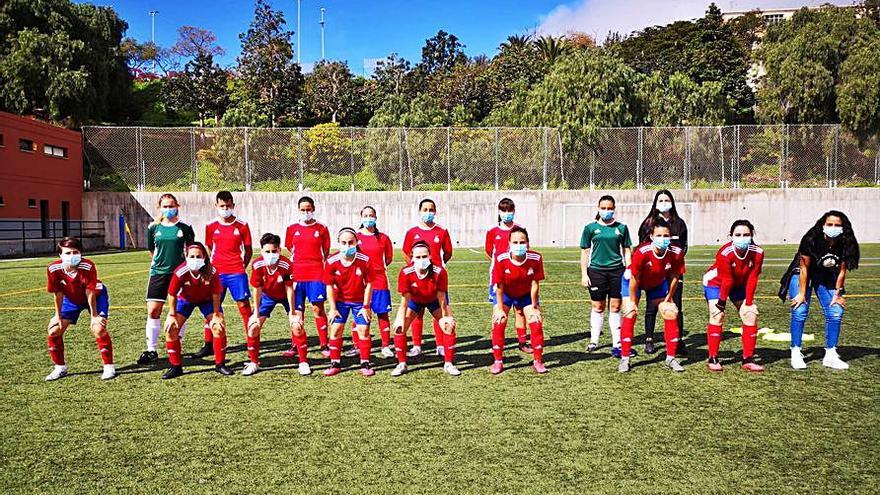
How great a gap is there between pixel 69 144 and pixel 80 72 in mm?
9787

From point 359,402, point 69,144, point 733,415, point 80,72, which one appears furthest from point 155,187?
point 733,415

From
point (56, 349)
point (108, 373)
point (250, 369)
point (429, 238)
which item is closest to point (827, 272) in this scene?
point (429, 238)

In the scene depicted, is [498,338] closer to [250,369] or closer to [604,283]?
[604,283]

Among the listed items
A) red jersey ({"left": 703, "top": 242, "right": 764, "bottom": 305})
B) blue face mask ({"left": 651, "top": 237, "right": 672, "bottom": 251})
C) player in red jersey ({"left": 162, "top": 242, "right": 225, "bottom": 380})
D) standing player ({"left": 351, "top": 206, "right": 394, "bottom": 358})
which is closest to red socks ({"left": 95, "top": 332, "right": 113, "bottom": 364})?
player in red jersey ({"left": 162, "top": 242, "right": 225, "bottom": 380})

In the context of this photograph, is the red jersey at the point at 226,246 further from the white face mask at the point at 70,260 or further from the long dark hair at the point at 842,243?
the long dark hair at the point at 842,243

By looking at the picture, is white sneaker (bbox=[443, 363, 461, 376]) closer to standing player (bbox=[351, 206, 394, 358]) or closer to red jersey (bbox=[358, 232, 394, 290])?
standing player (bbox=[351, 206, 394, 358])

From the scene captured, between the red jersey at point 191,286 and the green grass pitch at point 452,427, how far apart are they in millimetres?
925

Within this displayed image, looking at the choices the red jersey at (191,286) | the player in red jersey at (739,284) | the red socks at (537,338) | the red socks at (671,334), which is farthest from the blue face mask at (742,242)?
the red jersey at (191,286)

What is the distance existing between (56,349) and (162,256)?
1577 millimetres

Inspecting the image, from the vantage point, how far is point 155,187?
30.8m

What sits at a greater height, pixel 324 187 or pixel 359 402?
pixel 324 187

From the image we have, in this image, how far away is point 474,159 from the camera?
103ft

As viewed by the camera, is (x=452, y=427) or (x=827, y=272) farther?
(x=827, y=272)

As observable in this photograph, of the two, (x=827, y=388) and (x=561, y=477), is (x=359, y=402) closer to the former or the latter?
(x=561, y=477)
